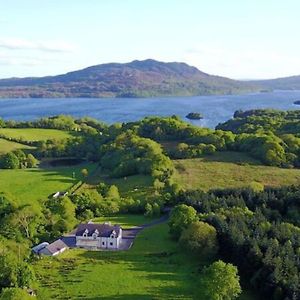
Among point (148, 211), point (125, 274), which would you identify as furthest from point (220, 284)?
point (148, 211)

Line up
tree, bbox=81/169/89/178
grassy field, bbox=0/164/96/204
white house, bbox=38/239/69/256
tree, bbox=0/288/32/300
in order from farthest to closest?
tree, bbox=81/169/89/178
grassy field, bbox=0/164/96/204
white house, bbox=38/239/69/256
tree, bbox=0/288/32/300

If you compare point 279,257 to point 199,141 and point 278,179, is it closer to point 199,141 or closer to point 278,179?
point 278,179

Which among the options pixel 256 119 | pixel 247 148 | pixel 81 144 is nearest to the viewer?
pixel 247 148

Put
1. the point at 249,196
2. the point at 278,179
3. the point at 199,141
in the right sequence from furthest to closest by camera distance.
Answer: the point at 199,141, the point at 278,179, the point at 249,196

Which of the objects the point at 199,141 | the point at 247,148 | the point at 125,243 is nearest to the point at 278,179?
the point at 247,148

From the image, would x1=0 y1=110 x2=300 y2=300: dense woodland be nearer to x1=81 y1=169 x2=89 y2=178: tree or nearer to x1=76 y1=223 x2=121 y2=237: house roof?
x1=76 y1=223 x2=121 y2=237: house roof

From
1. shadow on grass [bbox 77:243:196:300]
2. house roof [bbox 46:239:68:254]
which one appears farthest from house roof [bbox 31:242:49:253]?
shadow on grass [bbox 77:243:196:300]

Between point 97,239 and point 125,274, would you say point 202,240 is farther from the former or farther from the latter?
point 97,239

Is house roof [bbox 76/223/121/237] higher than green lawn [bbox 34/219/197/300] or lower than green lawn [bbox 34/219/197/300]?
higher
